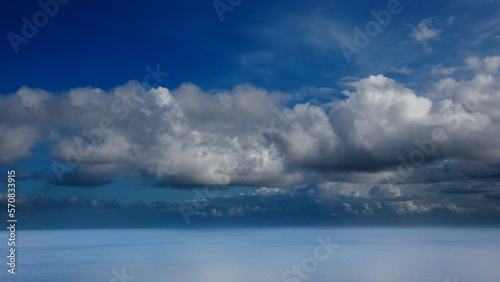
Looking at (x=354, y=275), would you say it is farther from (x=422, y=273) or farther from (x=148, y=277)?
(x=148, y=277)

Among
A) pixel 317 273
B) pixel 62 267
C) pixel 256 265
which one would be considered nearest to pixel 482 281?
pixel 317 273

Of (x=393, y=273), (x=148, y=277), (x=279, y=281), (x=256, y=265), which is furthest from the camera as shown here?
(x=256, y=265)

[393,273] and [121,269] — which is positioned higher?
[121,269]

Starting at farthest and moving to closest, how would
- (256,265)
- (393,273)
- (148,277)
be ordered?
(256,265), (393,273), (148,277)

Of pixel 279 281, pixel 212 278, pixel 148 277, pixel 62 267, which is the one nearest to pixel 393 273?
pixel 279 281

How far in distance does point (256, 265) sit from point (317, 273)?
1608 cm

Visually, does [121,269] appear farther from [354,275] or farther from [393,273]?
[393,273]

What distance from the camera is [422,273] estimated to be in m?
64.8

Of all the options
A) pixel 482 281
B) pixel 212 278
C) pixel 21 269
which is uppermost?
pixel 21 269

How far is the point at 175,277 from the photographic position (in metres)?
60.4

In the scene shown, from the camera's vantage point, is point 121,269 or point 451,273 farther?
point 121,269

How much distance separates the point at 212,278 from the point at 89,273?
69.2ft

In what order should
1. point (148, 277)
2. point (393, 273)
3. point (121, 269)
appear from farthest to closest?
point (121, 269) < point (393, 273) < point (148, 277)

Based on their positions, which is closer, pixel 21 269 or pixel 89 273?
pixel 89 273
